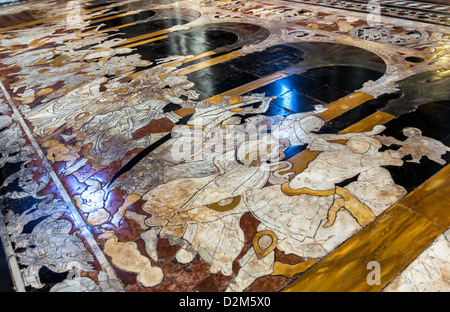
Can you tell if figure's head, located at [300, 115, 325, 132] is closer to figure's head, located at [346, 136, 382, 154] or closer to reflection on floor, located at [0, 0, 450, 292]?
reflection on floor, located at [0, 0, 450, 292]

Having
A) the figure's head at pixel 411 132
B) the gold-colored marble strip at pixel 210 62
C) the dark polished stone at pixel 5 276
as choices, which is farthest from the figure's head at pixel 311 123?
the dark polished stone at pixel 5 276

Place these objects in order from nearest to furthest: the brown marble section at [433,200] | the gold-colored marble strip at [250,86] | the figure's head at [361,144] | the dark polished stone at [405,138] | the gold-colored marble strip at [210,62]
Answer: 1. the brown marble section at [433,200]
2. the dark polished stone at [405,138]
3. the figure's head at [361,144]
4. the gold-colored marble strip at [250,86]
5. the gold-colored marble strip at [210,62]

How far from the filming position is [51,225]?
162 cm

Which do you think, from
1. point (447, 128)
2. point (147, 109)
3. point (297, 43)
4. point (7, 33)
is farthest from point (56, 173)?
point (7, 33)

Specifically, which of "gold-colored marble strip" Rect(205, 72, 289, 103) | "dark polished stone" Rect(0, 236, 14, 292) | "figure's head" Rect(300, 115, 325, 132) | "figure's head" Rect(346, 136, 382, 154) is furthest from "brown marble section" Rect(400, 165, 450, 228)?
"dark polished stone" Rect(0, 236, 14, 292)

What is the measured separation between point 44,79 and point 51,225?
254 cm

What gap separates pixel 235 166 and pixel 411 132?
1.27m

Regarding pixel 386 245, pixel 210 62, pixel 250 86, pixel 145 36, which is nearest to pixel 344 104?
pixel 250 86

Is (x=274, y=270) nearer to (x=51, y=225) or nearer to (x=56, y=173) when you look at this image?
(x=51, y=225)

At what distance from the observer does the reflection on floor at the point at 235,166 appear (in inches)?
53.1

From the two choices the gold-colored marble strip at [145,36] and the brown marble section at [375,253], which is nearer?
the brown marble section at [375,253]

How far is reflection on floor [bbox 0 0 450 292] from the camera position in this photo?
4.42ft

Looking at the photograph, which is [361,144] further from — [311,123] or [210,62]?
[210,62]

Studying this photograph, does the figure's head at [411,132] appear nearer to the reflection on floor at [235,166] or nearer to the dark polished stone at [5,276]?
the reflection on floor at [235,166]
